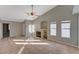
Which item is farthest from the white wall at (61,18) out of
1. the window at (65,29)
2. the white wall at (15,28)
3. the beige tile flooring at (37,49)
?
the white wall at (15,28)

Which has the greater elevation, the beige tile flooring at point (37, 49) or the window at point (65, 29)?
the window at point (65, 29)

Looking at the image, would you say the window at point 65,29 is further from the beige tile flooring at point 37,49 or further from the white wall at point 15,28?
the white wall at point 15,28

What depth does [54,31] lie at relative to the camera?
8117 millimetres

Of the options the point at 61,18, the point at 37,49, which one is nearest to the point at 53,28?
the point at 61,18

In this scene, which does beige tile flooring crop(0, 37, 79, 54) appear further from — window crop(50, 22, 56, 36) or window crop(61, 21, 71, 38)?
window crop(50, 22, 56, 36)

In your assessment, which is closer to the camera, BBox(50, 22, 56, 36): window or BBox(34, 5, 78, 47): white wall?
BBox(34, 5, 78, 47): white wall

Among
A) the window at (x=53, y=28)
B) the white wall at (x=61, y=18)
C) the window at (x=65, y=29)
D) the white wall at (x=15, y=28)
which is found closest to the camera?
the white wall at (x=61, y=18)

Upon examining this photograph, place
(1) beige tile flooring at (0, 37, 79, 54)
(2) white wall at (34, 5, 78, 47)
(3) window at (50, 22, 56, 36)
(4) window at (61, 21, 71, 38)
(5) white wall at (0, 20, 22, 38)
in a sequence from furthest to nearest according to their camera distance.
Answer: (5) white wall at (0, 20, 22, 38) < (3) window at (50, 22, 56, 36) < (4) window at (61, 21, 71, 38) < (2) white wall at (34, 5, 78, 47) < (1) beige tile flooring at (0, 37, 79, 54)

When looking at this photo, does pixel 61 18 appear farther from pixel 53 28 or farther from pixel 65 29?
pixel 53 28

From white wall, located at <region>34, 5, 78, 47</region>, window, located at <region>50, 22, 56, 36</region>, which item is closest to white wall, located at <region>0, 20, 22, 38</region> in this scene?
white wall, located at <region>34, 5, 78, 47</region>
